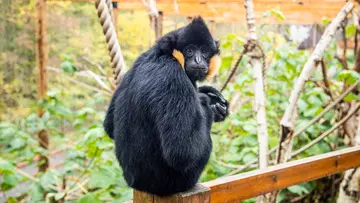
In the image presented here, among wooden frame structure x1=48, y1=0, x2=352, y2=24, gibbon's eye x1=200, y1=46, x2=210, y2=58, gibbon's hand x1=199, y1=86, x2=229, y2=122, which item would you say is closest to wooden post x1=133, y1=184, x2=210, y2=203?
gibbon's hand x1=199, y1=86, x2=229, y2=122

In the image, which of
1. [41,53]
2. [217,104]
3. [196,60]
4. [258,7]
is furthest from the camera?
[41,53]

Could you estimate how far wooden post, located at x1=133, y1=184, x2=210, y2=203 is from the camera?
1664 millimetres

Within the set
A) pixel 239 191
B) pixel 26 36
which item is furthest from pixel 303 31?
pixel 26 36

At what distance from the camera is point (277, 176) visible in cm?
208

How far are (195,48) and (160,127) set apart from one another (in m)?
0.59

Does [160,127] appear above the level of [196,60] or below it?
below

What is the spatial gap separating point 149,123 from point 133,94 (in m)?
0.16

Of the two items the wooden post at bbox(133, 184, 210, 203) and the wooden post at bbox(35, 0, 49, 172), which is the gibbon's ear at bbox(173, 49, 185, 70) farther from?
the wooden post at bbox(35, 0, 49, 172)

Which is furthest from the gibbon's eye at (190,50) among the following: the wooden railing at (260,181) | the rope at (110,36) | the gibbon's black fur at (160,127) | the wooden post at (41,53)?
the wooden post at (41,53)

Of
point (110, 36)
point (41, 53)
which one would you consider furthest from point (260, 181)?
point (41, 53)

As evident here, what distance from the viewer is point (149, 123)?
1.73 metres

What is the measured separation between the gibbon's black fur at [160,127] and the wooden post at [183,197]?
0.03m

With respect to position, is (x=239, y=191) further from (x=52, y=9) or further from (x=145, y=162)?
(x=52, y=9)

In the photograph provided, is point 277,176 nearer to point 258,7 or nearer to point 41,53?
point 258,7
